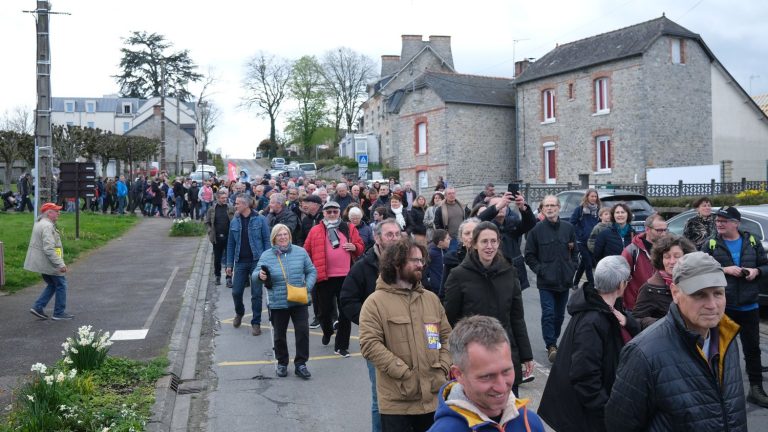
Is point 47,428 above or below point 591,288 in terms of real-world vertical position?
below

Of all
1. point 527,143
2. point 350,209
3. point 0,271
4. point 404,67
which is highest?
point 404,67

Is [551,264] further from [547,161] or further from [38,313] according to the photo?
[547,161]

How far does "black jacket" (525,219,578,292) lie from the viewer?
8516 millimetres

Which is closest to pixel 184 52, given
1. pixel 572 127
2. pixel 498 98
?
pixel 498 98

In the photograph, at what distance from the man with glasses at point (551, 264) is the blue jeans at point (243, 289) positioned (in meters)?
4.11

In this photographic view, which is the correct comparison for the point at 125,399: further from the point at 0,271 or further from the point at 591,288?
the point at 0,271

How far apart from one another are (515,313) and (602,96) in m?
35.4

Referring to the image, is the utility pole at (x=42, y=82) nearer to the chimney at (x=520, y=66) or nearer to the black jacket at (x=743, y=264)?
the black jacket at (x=743, y=264)

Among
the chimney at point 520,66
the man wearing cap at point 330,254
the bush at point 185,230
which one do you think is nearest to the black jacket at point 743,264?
the man wearing cap at point 330,254

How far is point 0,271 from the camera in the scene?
44.2 ft

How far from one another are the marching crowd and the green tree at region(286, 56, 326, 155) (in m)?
75.2

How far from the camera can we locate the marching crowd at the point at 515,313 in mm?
3209

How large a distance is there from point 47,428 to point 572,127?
37.6 m

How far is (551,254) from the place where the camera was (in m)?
8.62
